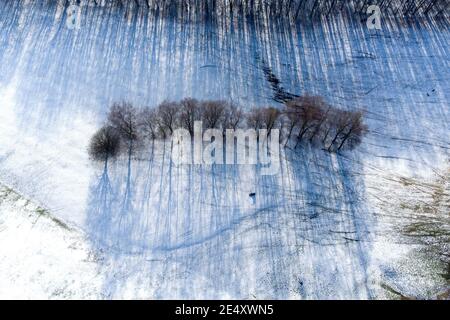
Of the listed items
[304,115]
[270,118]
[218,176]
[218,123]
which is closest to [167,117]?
[218,123]

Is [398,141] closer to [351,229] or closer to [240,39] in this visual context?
[351,229]

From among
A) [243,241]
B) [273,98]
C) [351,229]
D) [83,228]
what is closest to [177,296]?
[243,241]

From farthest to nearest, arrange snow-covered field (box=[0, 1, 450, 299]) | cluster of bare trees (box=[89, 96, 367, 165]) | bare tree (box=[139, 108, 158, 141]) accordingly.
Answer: bare tree (box=[139, 108, 158, 141]) < cluster of bare trees (box=[89, 96, 367, 165]) < snow-covered field (box=[0, 1, 450, 299])

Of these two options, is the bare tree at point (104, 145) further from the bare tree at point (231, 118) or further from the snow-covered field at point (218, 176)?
the bare tree at point (231, 118)

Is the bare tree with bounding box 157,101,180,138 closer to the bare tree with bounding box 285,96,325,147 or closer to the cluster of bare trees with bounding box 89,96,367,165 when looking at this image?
the cluster of bare trees with bounding box 89,96,367,165

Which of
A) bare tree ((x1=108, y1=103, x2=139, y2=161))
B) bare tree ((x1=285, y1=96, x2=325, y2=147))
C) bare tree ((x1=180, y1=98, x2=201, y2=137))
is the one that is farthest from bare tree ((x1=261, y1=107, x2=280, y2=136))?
bare tree ((x1=108, y1=103, x2=139, y2=161))

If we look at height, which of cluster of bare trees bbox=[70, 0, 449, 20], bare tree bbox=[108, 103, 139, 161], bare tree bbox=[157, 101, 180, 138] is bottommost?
bare tree bbox=[108, 103, 139, 161]
